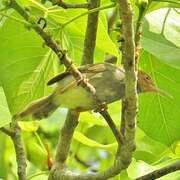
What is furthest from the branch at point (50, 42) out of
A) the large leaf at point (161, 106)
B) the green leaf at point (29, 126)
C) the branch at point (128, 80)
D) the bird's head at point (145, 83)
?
the green leaf at point (29, 126)

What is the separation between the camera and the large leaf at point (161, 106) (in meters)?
2.63

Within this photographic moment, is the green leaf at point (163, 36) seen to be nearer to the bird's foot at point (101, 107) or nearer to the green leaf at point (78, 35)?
the green leaf at point (78, 35)

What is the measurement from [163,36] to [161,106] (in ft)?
1.20

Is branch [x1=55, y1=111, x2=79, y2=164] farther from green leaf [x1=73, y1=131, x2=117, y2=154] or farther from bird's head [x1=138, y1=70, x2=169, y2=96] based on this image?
green leaf [x1=73, y1=131, x2=117, y2=154]

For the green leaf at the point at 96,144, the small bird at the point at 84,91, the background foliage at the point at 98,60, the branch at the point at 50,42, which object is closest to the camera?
the branch at the point at 50,42

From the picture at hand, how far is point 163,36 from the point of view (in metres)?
2.43

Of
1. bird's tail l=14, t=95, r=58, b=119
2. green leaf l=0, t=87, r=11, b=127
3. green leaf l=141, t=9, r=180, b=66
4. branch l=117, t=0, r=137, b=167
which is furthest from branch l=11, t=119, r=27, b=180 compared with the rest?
branch l=117, t=0, r=137, b=167

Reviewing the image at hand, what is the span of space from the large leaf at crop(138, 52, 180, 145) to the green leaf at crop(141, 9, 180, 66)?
0.19 m

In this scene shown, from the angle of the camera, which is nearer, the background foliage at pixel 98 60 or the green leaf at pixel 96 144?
the background foliage at pixel 98 60

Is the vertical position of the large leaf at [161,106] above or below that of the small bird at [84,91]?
below

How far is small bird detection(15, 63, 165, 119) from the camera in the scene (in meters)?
2.20

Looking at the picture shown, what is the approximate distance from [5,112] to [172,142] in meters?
0.65

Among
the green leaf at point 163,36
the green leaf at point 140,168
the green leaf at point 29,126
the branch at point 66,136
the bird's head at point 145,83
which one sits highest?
the green leaf at point 163,36

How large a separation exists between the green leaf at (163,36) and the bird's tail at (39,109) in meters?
0.37
